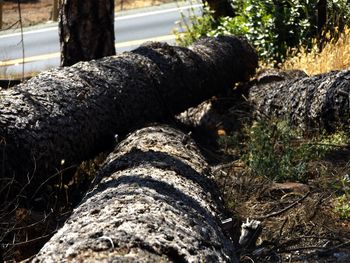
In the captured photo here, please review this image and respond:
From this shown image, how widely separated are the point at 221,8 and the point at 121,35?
645cm

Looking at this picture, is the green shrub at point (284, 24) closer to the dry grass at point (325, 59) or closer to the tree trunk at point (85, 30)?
the dry grass at point (325, 59)

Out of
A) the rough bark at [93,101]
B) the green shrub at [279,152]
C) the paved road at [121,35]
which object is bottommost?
the paved road at [121,35]

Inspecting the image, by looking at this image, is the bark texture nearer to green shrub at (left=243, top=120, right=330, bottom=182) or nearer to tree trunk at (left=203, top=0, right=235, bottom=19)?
green shrub at (left=243, top=120, right=330, bottom=182)

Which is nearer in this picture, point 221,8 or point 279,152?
point 279,152

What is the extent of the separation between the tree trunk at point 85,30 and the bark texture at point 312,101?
1674 mm

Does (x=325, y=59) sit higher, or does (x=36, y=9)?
(x=325, y=59)

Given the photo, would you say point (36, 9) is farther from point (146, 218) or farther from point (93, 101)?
point (146, 218)

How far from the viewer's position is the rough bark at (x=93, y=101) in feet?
20.0

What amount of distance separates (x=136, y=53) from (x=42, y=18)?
50.0ft

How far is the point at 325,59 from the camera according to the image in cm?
1071

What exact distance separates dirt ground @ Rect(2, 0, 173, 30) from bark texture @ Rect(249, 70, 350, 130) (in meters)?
14.1

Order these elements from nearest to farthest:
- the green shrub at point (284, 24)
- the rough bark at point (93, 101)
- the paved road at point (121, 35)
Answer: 1. the rough bark at point (93, 101)
2. the green shrub at point (284, 24)
3. the paved road at point (121, 35)

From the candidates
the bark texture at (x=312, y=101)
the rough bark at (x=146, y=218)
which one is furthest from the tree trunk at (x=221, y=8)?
the rough bark at (x=146, y=218)

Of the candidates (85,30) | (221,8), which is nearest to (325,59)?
(221,8)
